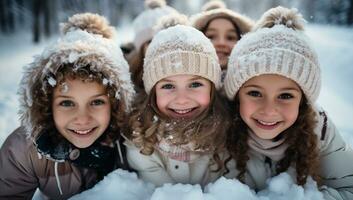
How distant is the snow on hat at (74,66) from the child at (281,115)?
737 mm

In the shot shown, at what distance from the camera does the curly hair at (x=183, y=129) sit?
241 centimetres

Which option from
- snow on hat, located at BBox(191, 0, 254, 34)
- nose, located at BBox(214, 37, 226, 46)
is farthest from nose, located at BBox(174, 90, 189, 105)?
snow on hat, located at BBox(191, 0, 254, 34)

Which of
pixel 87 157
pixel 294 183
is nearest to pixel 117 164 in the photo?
pixel 87 157

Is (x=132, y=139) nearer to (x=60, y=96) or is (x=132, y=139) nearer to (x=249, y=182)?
(x=60, y=96)

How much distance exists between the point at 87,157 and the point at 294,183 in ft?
4.56

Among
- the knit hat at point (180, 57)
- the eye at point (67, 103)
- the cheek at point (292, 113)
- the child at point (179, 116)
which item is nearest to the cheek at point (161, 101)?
the child at point (179, 116)

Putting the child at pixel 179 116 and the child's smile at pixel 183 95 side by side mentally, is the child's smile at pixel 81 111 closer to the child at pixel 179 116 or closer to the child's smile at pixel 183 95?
the child at pixel 179 116

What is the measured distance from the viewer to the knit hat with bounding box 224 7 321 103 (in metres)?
2.18

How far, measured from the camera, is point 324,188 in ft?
7.53

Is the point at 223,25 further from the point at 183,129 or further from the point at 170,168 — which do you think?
the point at 170,168

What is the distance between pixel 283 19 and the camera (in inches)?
96.9

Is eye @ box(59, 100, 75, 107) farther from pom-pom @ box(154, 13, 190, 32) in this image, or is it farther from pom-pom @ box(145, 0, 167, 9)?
pom-pom @ box(145, 0, 167, 9)

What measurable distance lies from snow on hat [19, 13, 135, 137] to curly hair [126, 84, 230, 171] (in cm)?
16

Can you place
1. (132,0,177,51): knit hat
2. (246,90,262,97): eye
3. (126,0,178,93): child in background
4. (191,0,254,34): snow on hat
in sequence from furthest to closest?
(132,0,177,51): knit hat, (191,0,254,34): snow on hat, (126,0,178,93): child in background, (246,90,262,97): eye
